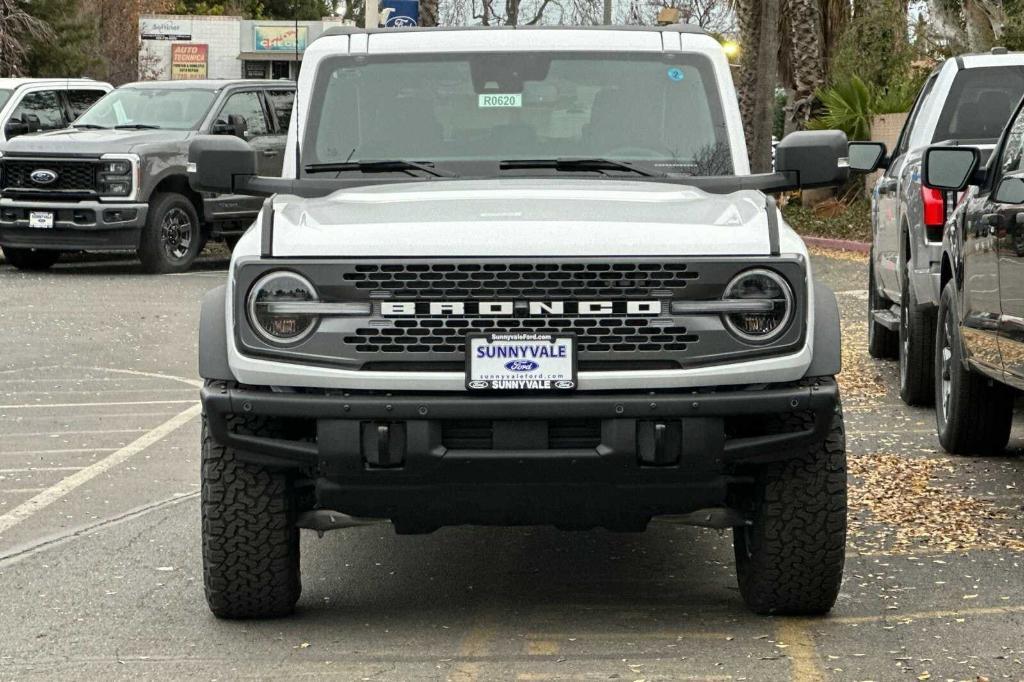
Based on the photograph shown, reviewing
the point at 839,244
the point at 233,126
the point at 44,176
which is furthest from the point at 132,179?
the point at 839,244

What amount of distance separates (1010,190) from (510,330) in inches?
126

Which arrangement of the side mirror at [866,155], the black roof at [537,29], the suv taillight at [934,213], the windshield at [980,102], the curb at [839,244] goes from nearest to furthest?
1. the black roof at [537,29]
2. the suv taillight at [934,213]
3. the windshield at [980,102]
4. the side mirror at [866,155]
5. the curb at [839,244]

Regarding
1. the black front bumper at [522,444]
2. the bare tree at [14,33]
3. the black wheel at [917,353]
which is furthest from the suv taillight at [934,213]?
the bare tree at [14,33]

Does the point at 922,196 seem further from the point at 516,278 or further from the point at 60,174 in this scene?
the point at 60,174

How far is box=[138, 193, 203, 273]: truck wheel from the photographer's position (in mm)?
19953

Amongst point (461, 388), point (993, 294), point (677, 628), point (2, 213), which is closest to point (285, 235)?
point (461, 388)

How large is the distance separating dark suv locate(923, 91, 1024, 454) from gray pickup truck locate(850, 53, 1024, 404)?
0.98 meters

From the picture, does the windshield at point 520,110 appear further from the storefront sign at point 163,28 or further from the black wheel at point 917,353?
the storefront sign at point 163,28

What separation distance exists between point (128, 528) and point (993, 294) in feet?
12.1

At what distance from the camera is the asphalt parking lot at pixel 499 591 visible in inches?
207

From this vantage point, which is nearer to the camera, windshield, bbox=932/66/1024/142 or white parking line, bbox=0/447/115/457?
white parking line, bbox=0/447/115/457

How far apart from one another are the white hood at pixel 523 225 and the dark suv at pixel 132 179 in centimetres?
1408

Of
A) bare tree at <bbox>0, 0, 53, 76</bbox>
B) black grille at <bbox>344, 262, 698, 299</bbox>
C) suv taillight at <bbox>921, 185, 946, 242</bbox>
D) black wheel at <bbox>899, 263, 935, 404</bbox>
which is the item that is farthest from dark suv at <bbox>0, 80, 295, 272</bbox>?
bare tree at <bbox>0, 0, 53, 76</bbox>

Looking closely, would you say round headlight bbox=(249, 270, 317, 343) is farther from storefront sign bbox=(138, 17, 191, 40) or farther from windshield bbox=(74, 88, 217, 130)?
storefront sign bbox=(138, 17, 191, 40)
